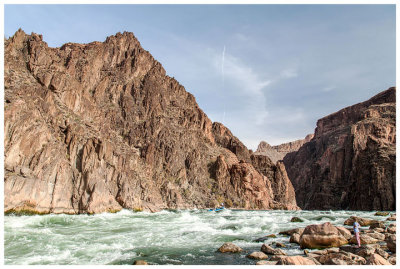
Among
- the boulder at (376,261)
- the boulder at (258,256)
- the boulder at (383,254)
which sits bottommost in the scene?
the boulder at (258,256)

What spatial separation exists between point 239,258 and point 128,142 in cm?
9002

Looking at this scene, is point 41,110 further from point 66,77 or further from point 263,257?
point 263,257

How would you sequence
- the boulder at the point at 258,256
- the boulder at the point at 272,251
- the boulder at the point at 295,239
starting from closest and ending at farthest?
1. the boulder at the point at 258,256
2. the boulder at the point at 272,251
3. the boulder at the point at 295,239

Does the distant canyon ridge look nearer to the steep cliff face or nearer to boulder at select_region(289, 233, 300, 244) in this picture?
the steep cliff face

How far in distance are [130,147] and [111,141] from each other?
56.2 feet

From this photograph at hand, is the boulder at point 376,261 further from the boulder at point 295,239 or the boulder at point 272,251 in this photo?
the boulder at point 295,239

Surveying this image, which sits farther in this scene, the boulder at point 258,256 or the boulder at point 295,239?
the boulder at point 295,239

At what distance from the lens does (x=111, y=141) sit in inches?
3083

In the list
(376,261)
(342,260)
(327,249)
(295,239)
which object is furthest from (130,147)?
(376,261)

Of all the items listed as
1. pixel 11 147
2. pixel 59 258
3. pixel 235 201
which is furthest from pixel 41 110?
pixel 235 201

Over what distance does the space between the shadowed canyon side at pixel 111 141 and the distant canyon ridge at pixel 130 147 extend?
24 centimetres

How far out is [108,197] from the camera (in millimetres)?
52062

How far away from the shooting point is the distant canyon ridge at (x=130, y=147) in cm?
4416

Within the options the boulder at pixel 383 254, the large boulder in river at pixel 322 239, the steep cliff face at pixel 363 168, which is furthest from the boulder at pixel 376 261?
the steep cliff face at pixel 363 168
